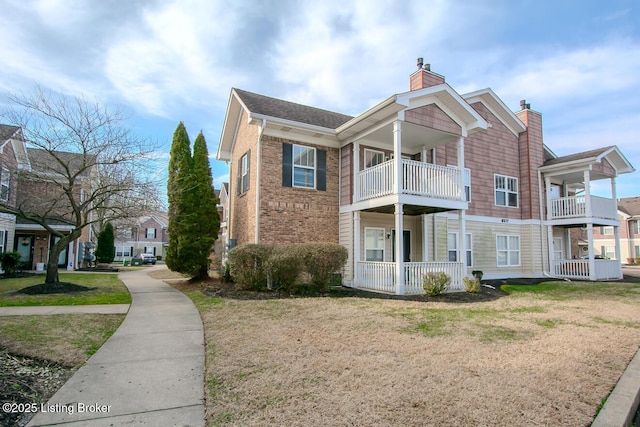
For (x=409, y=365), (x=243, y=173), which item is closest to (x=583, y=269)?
(x=243, y=173)

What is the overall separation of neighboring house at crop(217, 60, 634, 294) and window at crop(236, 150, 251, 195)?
6 centimetres

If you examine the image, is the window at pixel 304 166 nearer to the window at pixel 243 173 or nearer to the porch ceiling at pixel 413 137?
the window at pixel 243 173

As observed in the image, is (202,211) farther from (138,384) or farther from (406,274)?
(138,384)

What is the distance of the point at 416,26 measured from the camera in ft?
32.3

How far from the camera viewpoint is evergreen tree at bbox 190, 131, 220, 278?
47.9 feet

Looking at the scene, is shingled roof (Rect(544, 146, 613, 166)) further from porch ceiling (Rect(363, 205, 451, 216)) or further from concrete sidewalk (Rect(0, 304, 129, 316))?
concrete sidewalk (Rect(0, 304, 129, 316))

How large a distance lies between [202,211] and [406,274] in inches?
334

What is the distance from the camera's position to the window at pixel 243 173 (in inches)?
580

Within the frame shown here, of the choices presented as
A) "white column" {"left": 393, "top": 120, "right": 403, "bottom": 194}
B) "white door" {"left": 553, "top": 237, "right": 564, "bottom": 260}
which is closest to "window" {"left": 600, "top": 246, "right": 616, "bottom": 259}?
"white door" {"left": 553, "top": 237, "right": 564, "bottom": 260}

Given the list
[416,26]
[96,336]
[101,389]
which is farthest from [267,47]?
[101,389]

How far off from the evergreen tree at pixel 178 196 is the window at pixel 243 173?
2.15 metres

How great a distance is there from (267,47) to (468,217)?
11.6 meters

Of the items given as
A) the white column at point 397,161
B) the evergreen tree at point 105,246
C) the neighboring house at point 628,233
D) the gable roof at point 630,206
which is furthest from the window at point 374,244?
the gable roof at point 630,206

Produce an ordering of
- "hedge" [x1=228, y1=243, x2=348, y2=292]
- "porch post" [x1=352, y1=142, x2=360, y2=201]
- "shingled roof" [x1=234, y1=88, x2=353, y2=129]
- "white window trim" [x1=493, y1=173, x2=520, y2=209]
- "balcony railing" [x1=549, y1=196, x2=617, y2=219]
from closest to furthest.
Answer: "hedge" [x1=228, y1=243, x2=348, y2=292]
"shingled roof" [x1=234, y1=88, x2=353, y2=129]
"porch post" [x1=352, y1=142, x2=360, y2=201]
"balcony railing" [x1=549, y1=196, x2=617, y2=219]
"white window trim" [x1=493, y1=173, x2=520, y2=209]
